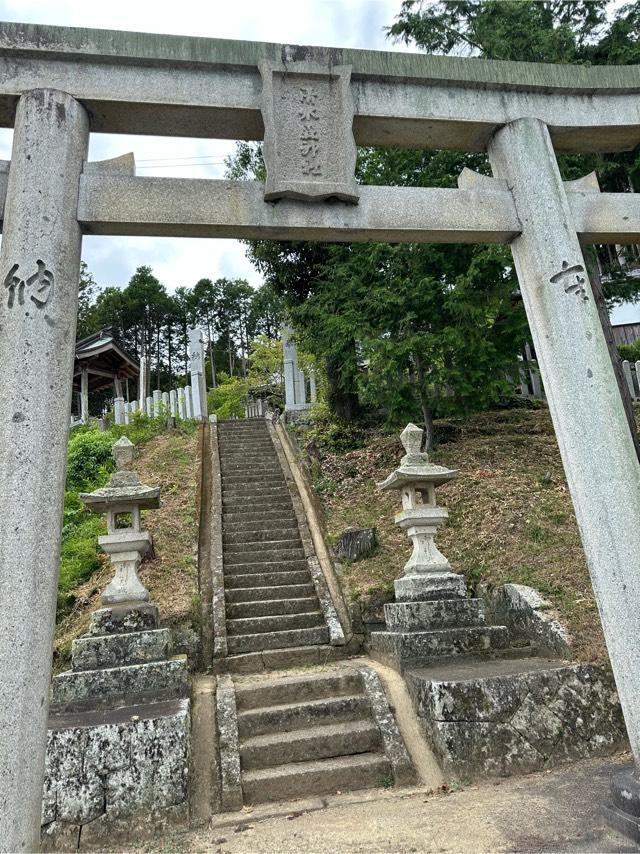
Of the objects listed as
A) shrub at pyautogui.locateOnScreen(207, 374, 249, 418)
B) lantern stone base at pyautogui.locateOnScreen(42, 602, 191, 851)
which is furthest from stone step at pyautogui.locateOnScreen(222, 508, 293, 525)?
shrub at pyautogui.locateOnScreen(207, 374, 249, 418)

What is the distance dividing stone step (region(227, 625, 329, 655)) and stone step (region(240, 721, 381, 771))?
1682 mm

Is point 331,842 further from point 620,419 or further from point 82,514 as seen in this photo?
point 82,514

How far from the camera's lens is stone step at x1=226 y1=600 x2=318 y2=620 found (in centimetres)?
700

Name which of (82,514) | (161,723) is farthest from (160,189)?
(82,514)

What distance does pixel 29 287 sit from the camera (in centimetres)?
334

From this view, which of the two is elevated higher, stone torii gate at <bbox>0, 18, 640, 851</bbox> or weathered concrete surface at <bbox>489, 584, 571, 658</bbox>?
stone torii gate at <bbox>0, 18, 640, 851</bbox>

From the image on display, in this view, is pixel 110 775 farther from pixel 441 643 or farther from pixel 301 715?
pixel 441 643

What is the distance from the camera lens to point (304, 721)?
16.0ft

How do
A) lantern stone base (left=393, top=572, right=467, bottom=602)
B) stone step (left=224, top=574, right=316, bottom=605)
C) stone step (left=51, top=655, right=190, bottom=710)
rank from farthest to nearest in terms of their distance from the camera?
stone step (left=224, top=574, right=316, bottom=605) → lantern stone base (left=393, top=572, right=467, bottom=602) → stone step (left=51, top=655, right=190, bottom=710)

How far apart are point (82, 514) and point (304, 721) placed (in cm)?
684

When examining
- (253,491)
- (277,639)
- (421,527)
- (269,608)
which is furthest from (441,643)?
(253,491)

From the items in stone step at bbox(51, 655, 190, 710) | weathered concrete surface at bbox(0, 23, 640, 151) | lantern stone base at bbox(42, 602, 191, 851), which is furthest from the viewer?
stone step at bbox(51, 655, 190, 710)

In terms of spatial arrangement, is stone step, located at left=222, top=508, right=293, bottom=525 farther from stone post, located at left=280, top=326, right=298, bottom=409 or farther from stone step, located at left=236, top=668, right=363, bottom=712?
stone post, located at left=280, top=326, right=298, bottom=409

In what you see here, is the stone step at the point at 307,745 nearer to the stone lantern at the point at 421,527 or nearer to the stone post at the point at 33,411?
the stone lantern at the point at 421,527
